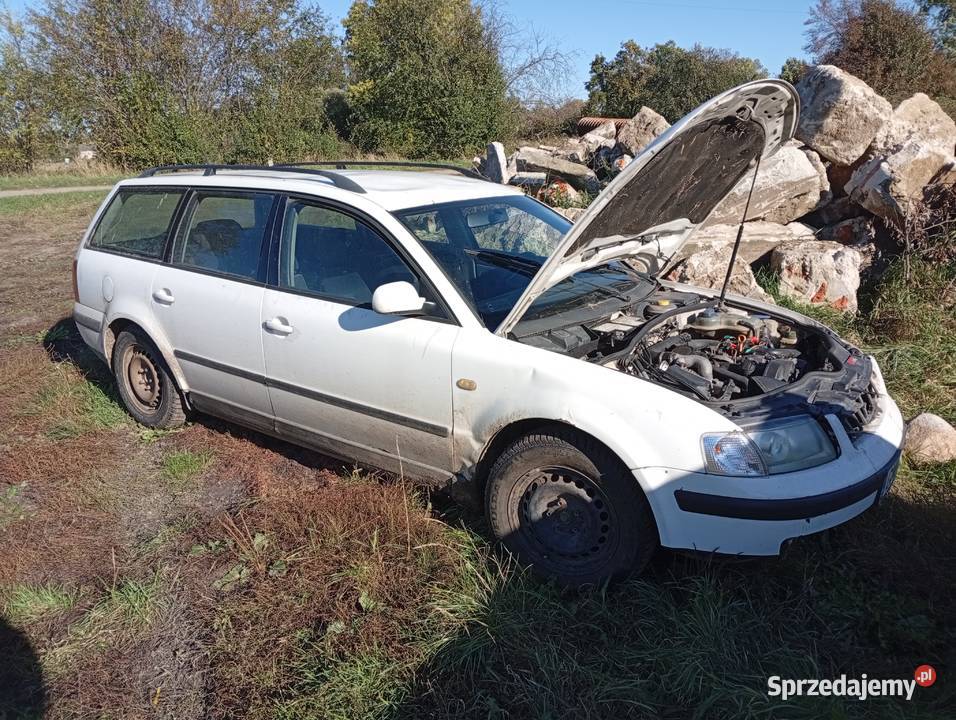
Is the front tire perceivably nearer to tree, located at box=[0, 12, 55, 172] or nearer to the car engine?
the car engine

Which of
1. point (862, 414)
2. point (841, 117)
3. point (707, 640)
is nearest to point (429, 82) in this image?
point (841, 117)

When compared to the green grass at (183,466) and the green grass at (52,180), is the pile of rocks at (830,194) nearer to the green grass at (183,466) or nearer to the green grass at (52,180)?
the green grass at (183,466)

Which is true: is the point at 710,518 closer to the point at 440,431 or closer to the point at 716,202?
the point at 440,431

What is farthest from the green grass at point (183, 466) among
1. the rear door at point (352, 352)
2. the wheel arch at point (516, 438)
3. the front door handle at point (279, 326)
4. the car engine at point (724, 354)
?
the car engine at point (724, 354)

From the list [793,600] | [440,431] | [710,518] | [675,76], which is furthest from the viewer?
[675,76]

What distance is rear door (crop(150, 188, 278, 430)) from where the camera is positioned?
3828mm

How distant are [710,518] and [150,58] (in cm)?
2406

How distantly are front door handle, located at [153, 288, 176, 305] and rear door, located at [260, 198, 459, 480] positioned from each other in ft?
2.81

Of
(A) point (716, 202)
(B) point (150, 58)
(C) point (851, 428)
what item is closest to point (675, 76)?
(B) point (150, 58)

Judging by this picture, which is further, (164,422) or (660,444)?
(164,422)

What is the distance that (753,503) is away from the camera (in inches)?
101

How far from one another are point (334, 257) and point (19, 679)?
2.26 metres

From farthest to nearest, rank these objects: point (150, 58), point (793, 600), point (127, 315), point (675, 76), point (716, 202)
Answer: point (675, 76) < point (150, 58) < point (127, 315) < point (716, 202) < point (793, 600)

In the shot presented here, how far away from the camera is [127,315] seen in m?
4.48
